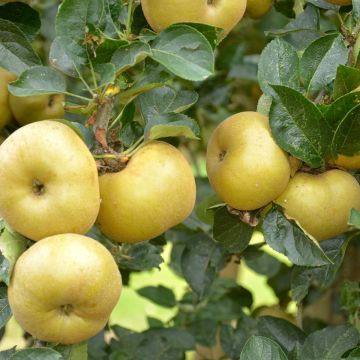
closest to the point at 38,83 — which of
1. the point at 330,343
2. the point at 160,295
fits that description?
the point at 330,343

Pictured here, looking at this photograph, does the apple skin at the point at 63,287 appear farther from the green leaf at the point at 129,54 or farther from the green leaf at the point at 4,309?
the green leaf at the point at 129,54

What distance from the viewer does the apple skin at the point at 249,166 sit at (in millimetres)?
1082

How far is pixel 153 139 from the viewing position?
42.5 inches

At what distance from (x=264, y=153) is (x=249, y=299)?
0.95 metres

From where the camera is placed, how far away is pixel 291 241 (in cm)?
113

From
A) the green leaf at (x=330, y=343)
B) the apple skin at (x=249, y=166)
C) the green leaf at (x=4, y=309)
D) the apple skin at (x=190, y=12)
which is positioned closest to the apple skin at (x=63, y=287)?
the green leaf at (x=4, y=309)

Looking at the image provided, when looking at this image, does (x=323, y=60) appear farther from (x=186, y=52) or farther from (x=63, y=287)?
(x=63, y=287)

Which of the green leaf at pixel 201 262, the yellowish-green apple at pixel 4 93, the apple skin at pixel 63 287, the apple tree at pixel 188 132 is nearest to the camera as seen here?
the apple skin at pixel 63 287

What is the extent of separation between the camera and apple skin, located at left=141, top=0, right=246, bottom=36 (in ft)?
3.57

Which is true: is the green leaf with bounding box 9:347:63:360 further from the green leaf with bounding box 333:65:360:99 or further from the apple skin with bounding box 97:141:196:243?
the green leaf with bounding box 333:65:360:99

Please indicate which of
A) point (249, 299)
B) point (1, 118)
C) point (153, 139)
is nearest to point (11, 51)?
point (1, 118)

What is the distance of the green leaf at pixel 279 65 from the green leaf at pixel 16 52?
324 mm

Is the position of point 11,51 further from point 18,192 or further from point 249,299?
point 249,299

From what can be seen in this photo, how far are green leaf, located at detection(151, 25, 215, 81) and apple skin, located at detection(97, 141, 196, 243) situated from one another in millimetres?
106
